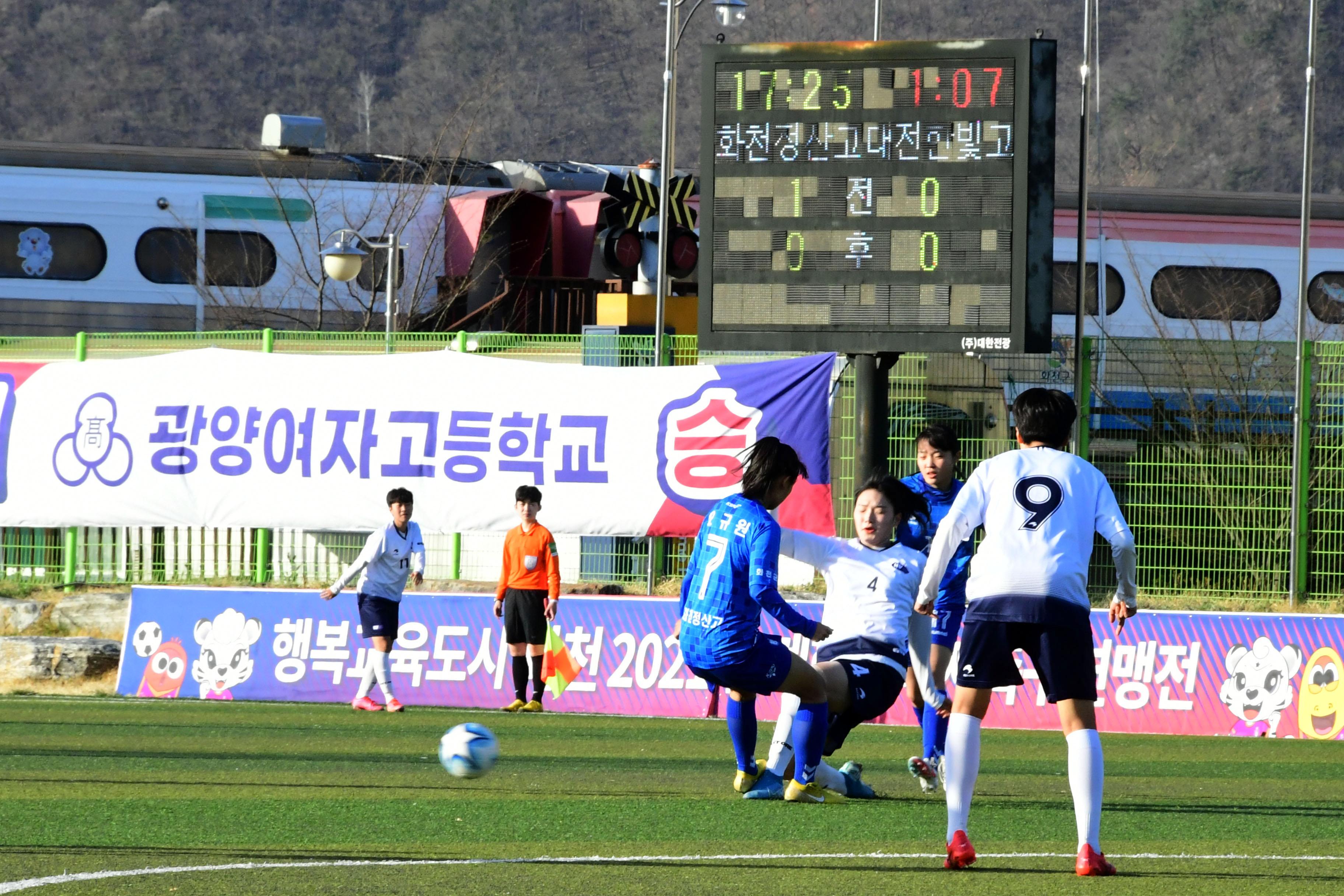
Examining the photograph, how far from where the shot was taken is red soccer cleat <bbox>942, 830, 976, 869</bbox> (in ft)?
23.1

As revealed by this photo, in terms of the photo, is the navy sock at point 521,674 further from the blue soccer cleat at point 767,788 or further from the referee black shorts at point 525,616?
the blue soccer cleat at point 767,788

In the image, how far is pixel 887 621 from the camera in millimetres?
9352

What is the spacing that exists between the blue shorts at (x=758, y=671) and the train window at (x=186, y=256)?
17.1 meters

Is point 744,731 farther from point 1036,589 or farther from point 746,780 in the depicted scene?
point 1036,589

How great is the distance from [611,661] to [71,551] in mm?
6304

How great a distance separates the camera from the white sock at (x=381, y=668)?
48.8 ft

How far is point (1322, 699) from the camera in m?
14.1

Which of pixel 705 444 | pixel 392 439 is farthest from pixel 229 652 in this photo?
pixel 705 444

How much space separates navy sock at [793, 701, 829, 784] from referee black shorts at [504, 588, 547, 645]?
614cm

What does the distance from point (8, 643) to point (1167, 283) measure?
14.0m

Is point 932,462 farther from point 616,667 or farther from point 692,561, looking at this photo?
point 616,667

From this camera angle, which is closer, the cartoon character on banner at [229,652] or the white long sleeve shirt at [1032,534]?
the white long sleeve shirt at [1032,534]

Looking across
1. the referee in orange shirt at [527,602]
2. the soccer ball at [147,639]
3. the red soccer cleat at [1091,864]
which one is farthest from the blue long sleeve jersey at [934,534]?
the soccer ball at [147,639]

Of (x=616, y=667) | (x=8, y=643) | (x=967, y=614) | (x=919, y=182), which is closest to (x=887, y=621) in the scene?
(x=967, y=614)
